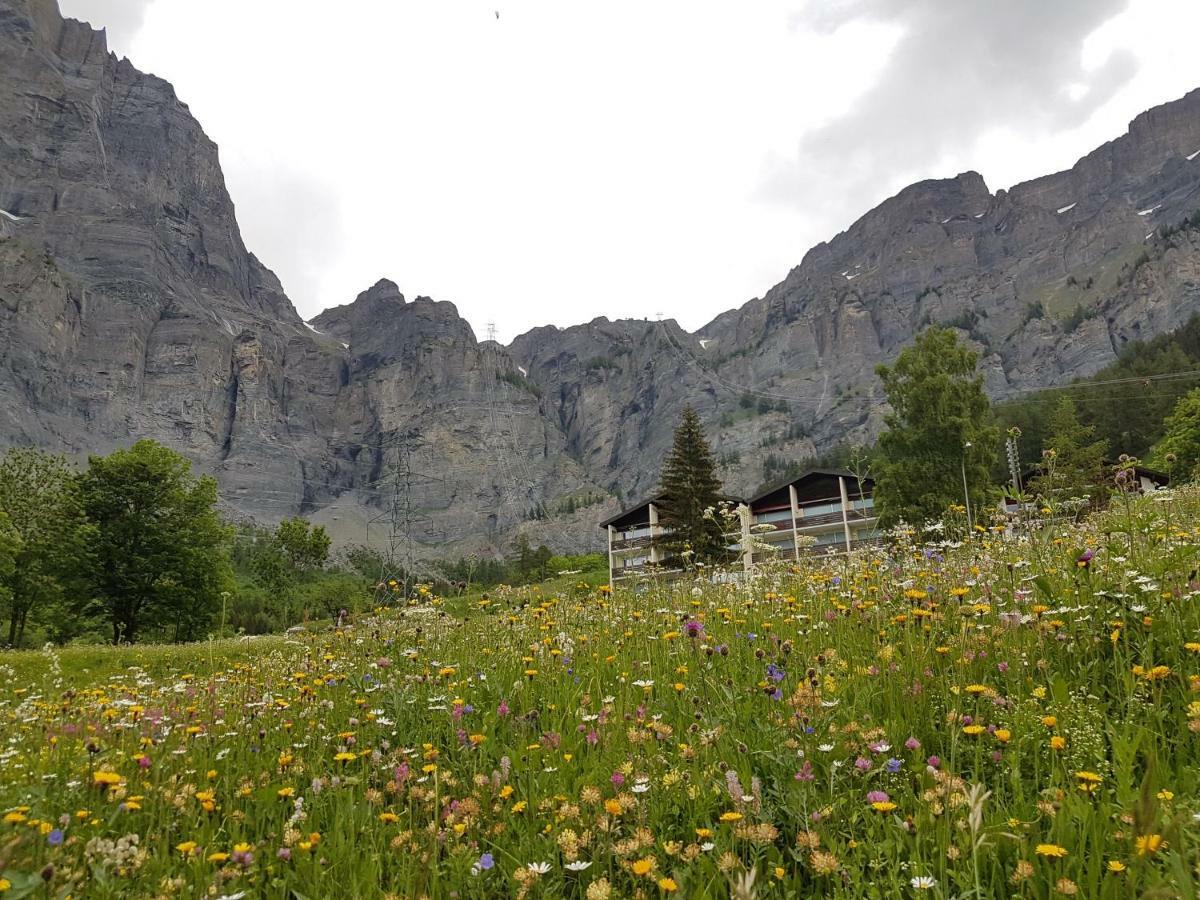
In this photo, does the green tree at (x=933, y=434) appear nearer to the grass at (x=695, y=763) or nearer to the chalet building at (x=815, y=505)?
the chalet building at (x=815, y=505)

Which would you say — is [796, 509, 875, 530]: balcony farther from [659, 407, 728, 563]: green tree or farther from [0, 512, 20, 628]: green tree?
[0, 512, 20, 628]: green tree

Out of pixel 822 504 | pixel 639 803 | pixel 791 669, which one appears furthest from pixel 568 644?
pixel 822 504

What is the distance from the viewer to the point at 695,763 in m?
3.20

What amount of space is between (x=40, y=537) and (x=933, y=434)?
49576mm

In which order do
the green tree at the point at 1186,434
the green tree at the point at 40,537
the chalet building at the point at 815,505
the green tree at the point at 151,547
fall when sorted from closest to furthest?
the green tree at the point at 40,537, the green tree at the point at 151,547, the green tree at the point at 1186,434, the chalet building at the point at 815,505

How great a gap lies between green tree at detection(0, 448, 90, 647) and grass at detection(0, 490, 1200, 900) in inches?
1535

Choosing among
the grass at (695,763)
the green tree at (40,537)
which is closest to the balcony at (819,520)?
the green tree at (40,537)

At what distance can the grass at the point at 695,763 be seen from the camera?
254cm

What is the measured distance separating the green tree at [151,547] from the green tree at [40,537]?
3.19 ft

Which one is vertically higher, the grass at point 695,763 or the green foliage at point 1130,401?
the green foliage at point 1130,401

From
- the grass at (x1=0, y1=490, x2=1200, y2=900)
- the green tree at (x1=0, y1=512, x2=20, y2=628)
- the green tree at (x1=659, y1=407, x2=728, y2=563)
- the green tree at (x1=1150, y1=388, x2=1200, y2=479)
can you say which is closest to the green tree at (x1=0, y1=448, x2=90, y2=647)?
the green tree at (x1=0, y1=512, x2=20, y2=628)

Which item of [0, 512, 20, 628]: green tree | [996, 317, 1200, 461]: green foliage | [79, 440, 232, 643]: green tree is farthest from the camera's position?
[996, 317, 1200, 461]: green foliage

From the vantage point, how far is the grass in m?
2.54

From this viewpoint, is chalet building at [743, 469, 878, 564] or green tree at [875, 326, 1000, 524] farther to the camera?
chalet building at [743, 469, 878, 564]
